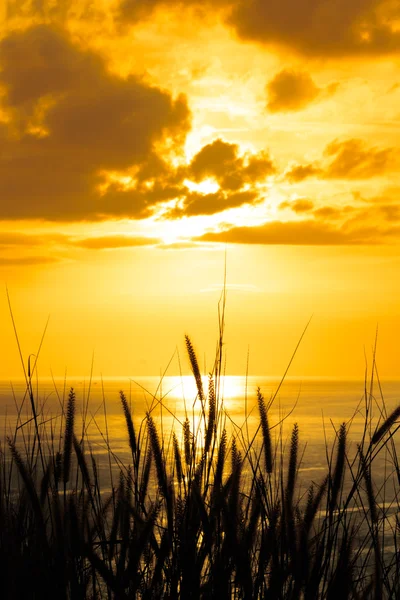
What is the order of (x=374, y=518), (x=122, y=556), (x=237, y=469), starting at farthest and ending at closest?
(x=374, y=518) → (x=237, y=469) → (x=122, y=556)

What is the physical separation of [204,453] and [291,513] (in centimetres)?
43

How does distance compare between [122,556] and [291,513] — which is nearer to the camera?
[122,556]

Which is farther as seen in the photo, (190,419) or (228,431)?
(190,419)

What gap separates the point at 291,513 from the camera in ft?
8.80

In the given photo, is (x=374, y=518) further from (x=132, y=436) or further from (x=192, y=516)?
(x=132, y=436)

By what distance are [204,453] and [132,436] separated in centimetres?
33

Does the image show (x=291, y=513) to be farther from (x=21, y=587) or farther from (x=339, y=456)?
(x=21, y=587)

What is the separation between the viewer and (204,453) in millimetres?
2922

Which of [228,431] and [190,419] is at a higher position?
[228,431]

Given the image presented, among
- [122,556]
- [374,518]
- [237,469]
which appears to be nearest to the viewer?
[122,556]

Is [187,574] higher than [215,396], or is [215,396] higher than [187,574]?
[215,396]

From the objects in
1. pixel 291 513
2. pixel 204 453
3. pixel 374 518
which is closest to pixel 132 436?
pixel 204 453

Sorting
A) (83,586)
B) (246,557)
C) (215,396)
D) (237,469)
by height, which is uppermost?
(215,396)

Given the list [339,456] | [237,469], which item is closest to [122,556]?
[237,469]
